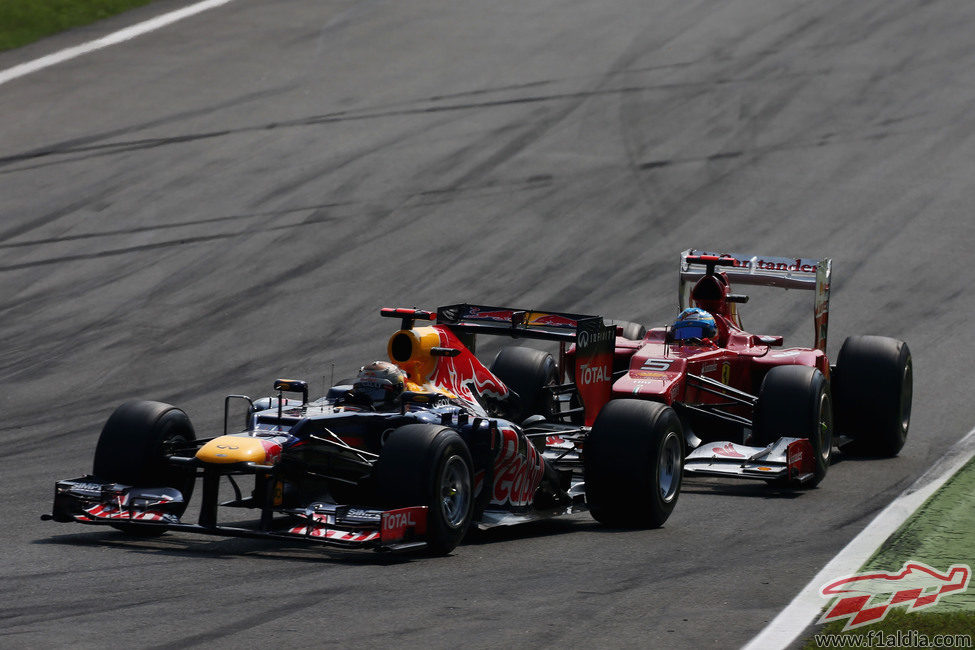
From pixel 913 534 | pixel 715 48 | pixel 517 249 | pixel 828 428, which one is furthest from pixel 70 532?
pixel 715 48

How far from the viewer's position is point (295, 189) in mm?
26141

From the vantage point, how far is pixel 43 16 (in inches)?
1351

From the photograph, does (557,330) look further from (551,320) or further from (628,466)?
(628,466)

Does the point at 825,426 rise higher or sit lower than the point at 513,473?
higher

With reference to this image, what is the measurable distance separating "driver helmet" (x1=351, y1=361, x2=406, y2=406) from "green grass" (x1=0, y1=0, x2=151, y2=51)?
2416cm

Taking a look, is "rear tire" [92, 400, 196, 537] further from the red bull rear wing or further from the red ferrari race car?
the red ferrari race car

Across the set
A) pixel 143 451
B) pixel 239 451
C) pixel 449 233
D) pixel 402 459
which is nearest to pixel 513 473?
pixel 402 459

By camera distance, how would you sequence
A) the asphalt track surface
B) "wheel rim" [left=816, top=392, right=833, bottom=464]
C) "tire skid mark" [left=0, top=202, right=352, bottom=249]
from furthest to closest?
"tire skid mark" [left=0, top=202, right=352, bottom=249] → "wheel rim" [left=816, top=392, right=833, bottom=464] → the asphalt track surface

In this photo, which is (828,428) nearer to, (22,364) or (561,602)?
(561,602)

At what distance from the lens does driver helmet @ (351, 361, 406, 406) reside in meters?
11.5

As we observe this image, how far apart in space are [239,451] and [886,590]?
14.6 ft

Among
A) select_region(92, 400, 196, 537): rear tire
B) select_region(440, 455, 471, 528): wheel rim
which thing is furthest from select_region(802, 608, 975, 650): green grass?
select_region(92, 400, 196, 537): rear tire

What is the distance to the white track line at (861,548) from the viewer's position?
8.30 metres

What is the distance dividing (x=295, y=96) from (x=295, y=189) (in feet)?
16.2
